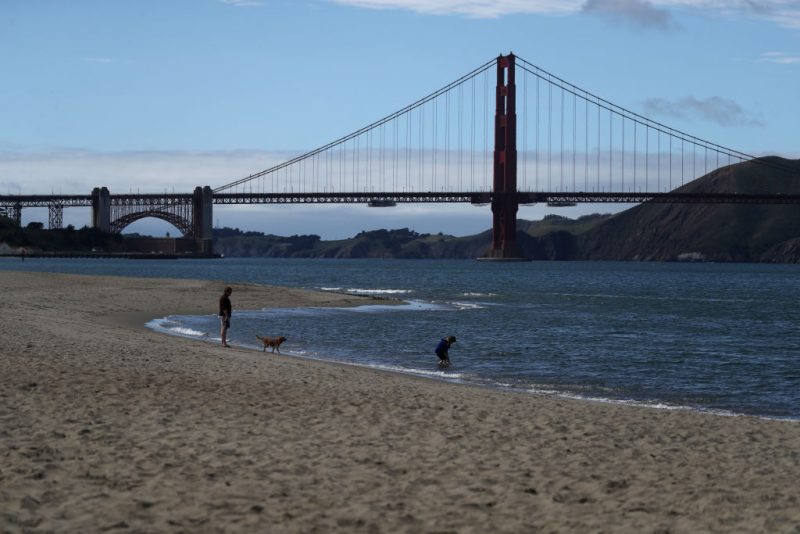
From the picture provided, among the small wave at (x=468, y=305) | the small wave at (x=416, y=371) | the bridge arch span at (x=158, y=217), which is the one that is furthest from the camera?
the bridge arch span at (x=158, y=217)

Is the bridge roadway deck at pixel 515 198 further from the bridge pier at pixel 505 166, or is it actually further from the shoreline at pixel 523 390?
the shoreline at pixel 523 390

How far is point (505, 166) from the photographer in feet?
427

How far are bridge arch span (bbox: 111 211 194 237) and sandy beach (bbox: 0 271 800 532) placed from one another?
137m

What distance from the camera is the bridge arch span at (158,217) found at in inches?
5866

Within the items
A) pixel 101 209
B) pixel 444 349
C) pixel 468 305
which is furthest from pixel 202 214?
pixel 444 349

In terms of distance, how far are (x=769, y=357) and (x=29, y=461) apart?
20423 millimetres

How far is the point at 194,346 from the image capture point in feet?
65.2

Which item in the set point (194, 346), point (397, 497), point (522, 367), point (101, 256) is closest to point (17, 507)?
point (397, 497)

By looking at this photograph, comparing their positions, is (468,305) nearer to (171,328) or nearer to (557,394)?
(171,328)

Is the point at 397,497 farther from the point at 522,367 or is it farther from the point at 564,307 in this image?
the point at 564,307

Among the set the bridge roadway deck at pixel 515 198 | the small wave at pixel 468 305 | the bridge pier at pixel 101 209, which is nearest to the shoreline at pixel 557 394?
the small wave at pixel 468 305

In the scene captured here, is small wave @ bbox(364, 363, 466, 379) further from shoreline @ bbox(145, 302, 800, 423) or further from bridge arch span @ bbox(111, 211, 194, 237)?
bridge arch span @ bbox(111, 211, 194, 237)

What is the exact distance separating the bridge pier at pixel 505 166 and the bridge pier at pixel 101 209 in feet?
196

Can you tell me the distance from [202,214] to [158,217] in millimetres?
7217
